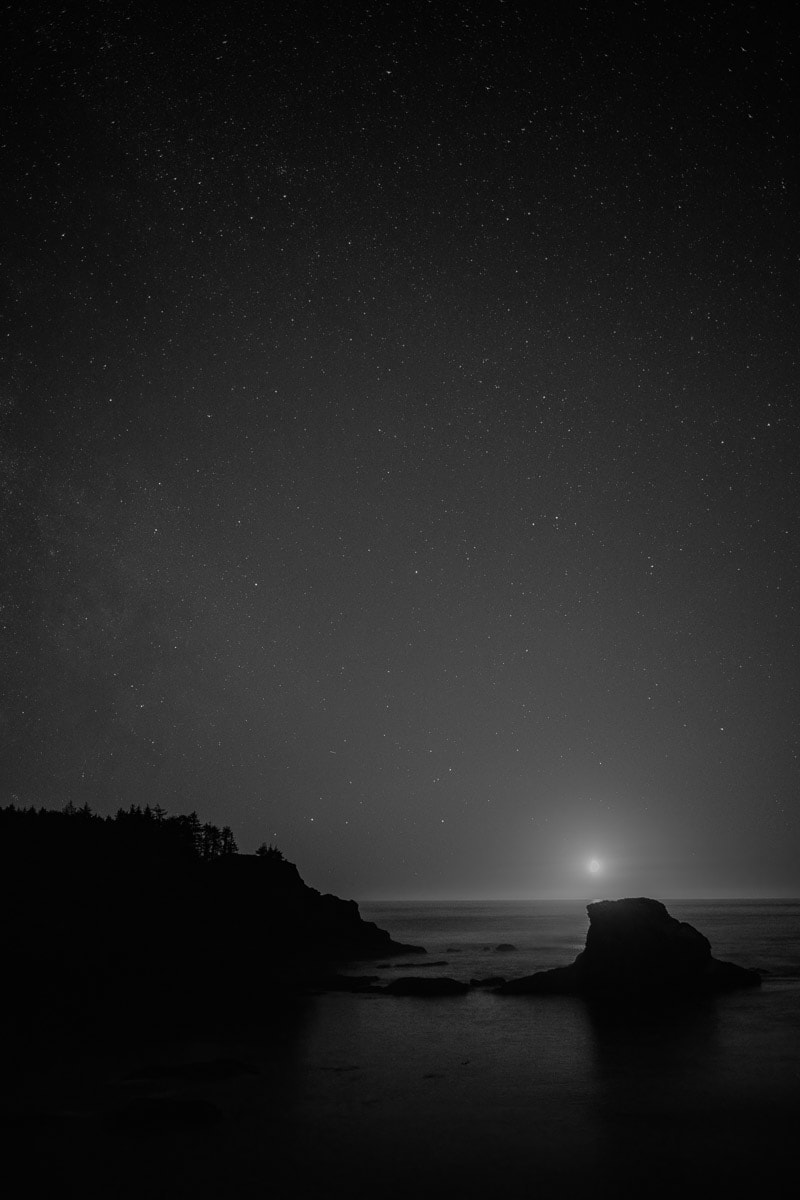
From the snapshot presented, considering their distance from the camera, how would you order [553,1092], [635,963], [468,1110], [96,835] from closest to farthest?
[468,1110], [553,1092], [635,963], [96,835]

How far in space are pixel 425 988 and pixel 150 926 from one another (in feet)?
88.3

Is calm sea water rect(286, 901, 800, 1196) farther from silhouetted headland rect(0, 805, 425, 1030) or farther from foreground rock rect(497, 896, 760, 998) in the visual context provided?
silhouetted headland rect(0, 805, 425, 1030)

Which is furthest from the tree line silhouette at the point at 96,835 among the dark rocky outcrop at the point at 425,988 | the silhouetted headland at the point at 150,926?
the dark rocky outcrop at the point at 425,988

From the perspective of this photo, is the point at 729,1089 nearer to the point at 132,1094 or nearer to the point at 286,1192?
the point at 286,1192

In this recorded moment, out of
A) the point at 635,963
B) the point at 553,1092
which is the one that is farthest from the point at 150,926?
the point at 553,1092

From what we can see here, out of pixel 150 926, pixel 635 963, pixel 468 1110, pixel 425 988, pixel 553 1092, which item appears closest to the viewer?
pixel 468 1110

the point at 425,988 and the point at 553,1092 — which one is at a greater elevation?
the point at 553,1092

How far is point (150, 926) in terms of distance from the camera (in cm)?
6153

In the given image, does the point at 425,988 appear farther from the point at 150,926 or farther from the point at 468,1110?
the point at 468,1110

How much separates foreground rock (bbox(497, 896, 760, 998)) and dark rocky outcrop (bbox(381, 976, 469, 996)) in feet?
12.2

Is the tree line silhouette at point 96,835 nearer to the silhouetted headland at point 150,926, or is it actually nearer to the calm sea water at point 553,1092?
the silhouetted headland at point 150,926

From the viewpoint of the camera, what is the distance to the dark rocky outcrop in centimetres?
5034

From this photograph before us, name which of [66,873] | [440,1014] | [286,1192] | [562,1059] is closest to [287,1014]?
[440,1014]

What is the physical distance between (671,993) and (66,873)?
51.6m
